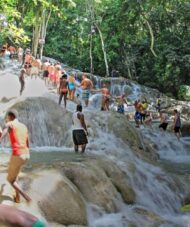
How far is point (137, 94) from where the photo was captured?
36.7 m

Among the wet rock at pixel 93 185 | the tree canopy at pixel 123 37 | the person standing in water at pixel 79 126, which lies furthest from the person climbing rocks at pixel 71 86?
the tree canopy at pixel 123 37

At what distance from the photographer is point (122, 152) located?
15.7 metres

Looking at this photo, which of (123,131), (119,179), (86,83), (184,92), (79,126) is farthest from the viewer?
(184,92)

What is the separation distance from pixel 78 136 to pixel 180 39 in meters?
28.4

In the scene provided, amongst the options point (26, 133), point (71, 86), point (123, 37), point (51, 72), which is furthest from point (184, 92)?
point (26, 133)

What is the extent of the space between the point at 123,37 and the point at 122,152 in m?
28.3

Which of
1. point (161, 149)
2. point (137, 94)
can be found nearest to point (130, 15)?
point (137, 94)

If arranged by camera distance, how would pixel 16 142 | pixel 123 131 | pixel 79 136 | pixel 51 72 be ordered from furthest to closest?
pixel 51 72, pixel 123 131, pixel 79 136, pixel 16 142

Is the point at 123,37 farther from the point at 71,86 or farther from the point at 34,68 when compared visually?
the point at 71,86

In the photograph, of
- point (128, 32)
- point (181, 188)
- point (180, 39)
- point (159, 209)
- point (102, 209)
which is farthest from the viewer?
point (128, 32)

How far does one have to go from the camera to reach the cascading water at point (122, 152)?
31.3 ft

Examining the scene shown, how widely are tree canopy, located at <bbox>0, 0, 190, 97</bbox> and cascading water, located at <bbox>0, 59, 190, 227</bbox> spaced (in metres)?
14.4

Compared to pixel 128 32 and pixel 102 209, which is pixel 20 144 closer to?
pixel 102 209

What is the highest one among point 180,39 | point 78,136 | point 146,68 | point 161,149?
point 180,39
